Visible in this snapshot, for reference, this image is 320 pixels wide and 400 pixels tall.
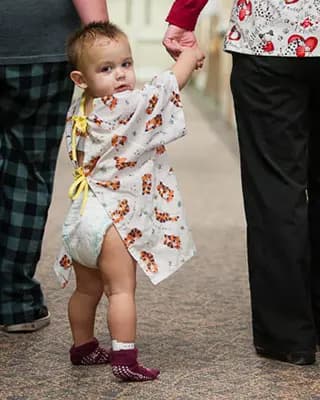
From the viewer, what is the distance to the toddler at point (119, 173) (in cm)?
242

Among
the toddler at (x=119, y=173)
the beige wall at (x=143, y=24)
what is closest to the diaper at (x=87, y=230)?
the toddler at (x=119, y=173)

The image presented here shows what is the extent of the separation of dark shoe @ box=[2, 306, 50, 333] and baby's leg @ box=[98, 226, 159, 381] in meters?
0.51

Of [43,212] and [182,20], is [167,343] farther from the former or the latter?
[182,20]

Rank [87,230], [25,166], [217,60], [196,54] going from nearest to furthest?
[87,230] < [196,54] < [25,166] < [217,60]

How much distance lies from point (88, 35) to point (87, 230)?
1.40ft

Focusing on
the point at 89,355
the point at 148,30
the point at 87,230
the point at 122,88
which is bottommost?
the point at 148,30

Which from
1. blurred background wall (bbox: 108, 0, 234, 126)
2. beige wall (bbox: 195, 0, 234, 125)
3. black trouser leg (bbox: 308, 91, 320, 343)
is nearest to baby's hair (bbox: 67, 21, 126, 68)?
black trouser leg (bbox: 308, 91, 320, 343)

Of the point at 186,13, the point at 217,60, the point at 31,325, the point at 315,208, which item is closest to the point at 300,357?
the point at 315,208

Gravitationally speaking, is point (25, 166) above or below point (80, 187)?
below

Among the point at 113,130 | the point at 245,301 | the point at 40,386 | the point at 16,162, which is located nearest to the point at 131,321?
the point at 40,386

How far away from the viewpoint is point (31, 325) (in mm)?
2908

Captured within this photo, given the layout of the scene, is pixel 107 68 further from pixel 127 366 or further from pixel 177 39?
pixel 127 366

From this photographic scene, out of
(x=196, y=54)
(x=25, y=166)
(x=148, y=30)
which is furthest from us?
(x=148, y=30)

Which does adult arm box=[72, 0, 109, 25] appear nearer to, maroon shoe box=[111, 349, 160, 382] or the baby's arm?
the baby's arm
